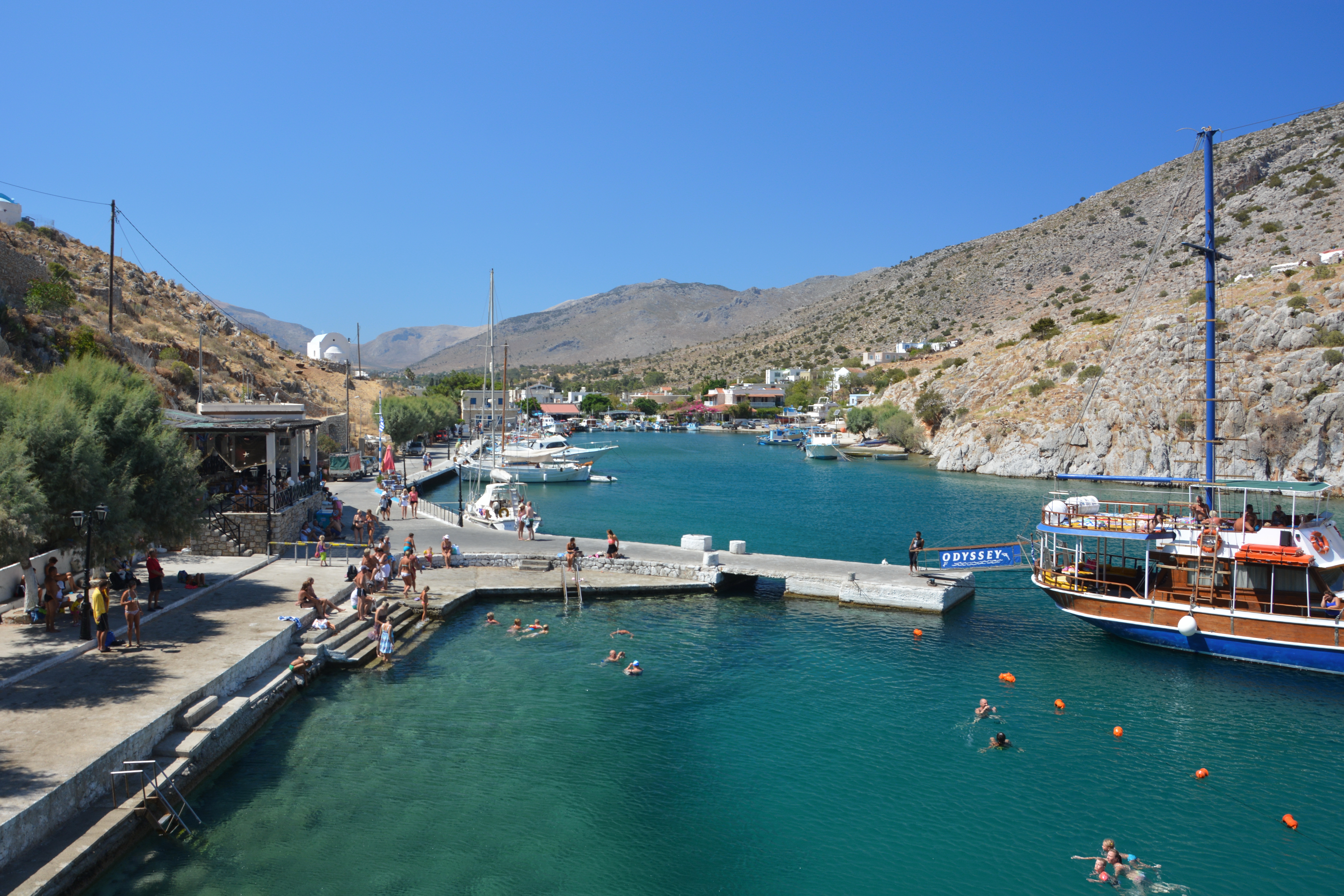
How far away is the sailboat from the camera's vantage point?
19.3 metres

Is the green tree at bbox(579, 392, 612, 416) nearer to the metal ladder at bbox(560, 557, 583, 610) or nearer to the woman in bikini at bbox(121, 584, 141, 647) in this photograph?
the metal ladder at bbox(560, 557, 583, 610)

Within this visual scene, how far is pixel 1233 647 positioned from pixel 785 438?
8863 centimetres

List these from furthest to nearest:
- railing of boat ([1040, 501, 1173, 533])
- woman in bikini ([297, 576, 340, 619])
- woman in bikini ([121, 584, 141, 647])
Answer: railing of boat ([1040, 501, 1173, 533]) < woman in bikini ([297, 576, 340, 619]) < woman in bikini ([121, 584, 141, 647])

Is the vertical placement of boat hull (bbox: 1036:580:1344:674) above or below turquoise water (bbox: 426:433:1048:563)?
below

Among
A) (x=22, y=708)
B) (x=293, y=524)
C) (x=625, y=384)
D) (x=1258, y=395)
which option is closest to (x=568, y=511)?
(x=293, y=524)

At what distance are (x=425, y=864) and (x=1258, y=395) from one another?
60.9m

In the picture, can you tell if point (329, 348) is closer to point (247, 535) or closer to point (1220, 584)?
point (247, 535)

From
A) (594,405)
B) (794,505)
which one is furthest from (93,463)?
(594,405)

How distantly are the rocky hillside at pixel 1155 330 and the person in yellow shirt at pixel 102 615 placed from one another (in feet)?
82.7

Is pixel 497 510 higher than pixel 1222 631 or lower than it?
higher

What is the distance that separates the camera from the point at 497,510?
34.7 meters

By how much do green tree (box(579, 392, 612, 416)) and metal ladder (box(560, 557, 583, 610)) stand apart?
12403cm

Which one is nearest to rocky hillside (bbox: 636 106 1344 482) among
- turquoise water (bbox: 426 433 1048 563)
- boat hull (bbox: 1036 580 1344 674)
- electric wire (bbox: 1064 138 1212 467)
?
electric wire (bbox: 1064 138 1212 467)

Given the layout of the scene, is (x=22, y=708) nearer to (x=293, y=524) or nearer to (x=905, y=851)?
(x=905, y=851)
